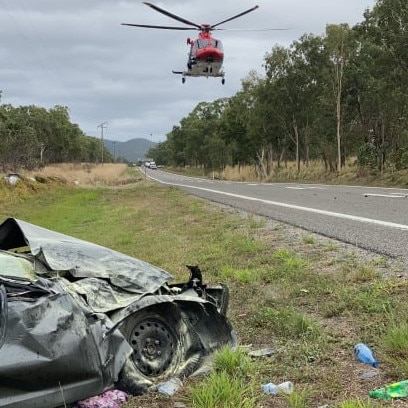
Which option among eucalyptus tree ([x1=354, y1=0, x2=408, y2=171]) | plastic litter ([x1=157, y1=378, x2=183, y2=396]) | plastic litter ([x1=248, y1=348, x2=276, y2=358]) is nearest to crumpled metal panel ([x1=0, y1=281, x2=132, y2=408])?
plastic litter ([x1=157, y1=378, x2=183, y2=396])

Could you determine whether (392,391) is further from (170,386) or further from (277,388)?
(170,386)

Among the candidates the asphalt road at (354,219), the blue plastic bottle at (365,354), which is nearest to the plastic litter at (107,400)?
the blue plastic bottle at (365,354)

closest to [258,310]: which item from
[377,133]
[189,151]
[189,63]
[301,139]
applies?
[189,63]

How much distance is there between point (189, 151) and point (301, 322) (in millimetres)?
88490

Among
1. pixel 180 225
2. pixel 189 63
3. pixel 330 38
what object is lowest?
pixel 180 225

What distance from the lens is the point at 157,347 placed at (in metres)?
3.23

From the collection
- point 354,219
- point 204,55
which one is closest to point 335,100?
point 204,55

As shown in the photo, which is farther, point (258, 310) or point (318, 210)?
point (318, 210)

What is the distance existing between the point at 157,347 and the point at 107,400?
1.50 feet

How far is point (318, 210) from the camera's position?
1177 cm

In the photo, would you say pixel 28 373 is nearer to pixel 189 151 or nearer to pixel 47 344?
pixel 47 344

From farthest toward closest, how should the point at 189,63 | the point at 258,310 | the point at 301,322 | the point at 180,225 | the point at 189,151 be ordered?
1. the point at 189,151
2. the point at 189,63
3. the point at 180,225
4. the point at 258,310
5. the point at 301,322

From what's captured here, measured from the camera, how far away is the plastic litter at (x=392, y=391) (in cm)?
277

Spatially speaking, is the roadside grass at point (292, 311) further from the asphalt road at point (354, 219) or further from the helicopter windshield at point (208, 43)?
the helicopter windshield at point (208, 43)
